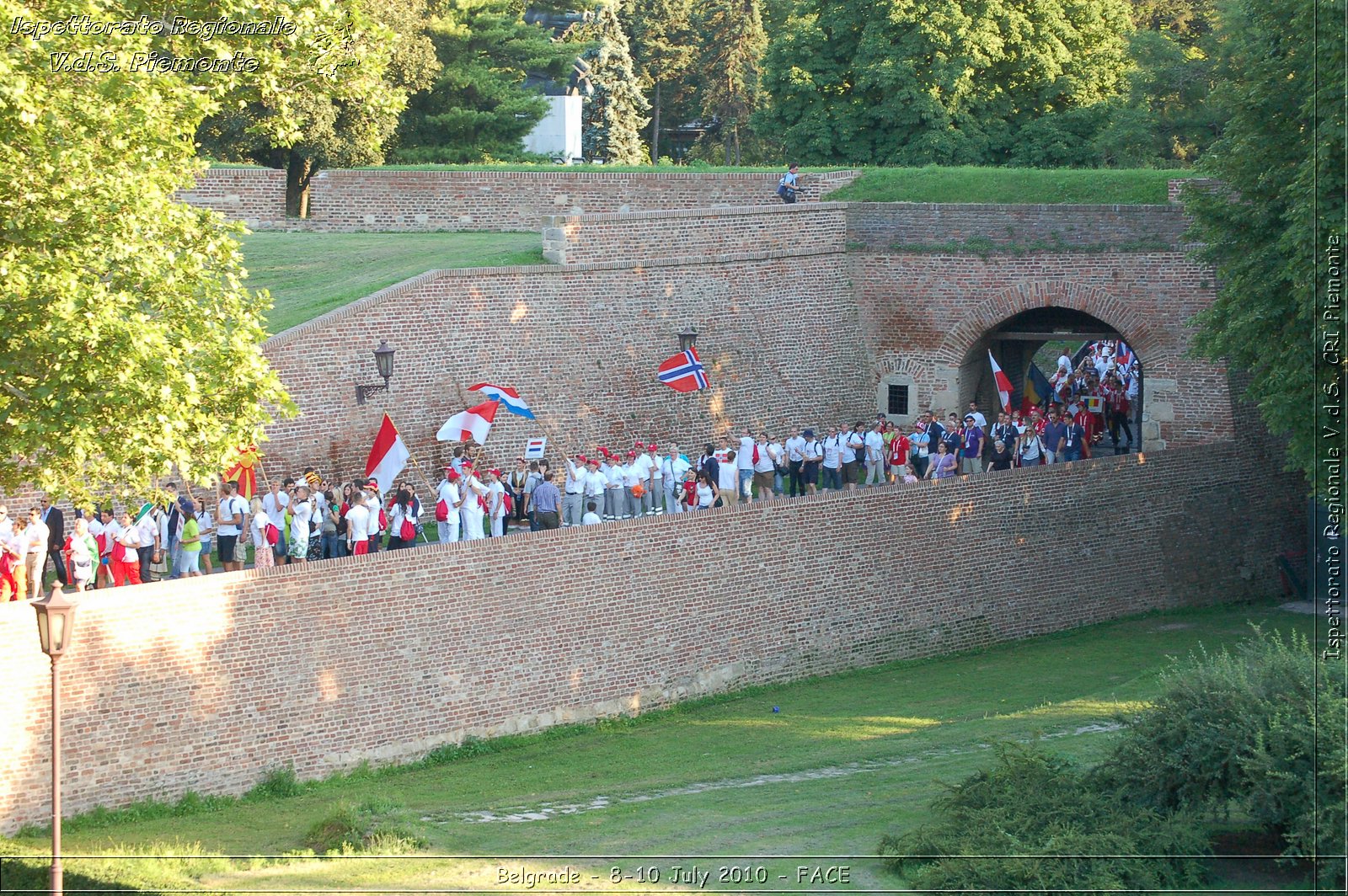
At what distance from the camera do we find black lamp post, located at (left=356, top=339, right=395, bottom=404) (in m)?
21.8

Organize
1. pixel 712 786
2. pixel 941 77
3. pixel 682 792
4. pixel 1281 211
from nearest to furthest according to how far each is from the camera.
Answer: pixel 682 792, pixel 712 786, pixel 1281 211, pixel 941 77

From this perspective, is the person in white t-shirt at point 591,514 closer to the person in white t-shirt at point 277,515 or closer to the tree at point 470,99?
the person in white t-shirt at point 277,515

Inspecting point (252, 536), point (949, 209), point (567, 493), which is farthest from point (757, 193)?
point (252, 536)

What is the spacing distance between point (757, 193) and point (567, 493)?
1201 centimetres

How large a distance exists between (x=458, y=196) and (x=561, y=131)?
28425 mm

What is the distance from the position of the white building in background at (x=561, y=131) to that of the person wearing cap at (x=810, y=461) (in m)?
36.5

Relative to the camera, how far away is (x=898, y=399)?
29531 mm

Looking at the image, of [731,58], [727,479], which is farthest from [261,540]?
[731,58]

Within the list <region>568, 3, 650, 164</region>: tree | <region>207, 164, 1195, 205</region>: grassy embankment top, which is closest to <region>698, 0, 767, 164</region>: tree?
<region>568, 3, 650, 164</region>: tree

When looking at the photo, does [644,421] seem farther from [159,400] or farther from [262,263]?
[159,400]

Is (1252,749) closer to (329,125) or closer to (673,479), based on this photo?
(673,479)

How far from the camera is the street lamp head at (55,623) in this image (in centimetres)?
1161

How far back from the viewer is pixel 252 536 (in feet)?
63.1

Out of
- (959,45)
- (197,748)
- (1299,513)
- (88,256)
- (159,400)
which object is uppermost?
(959,45)
